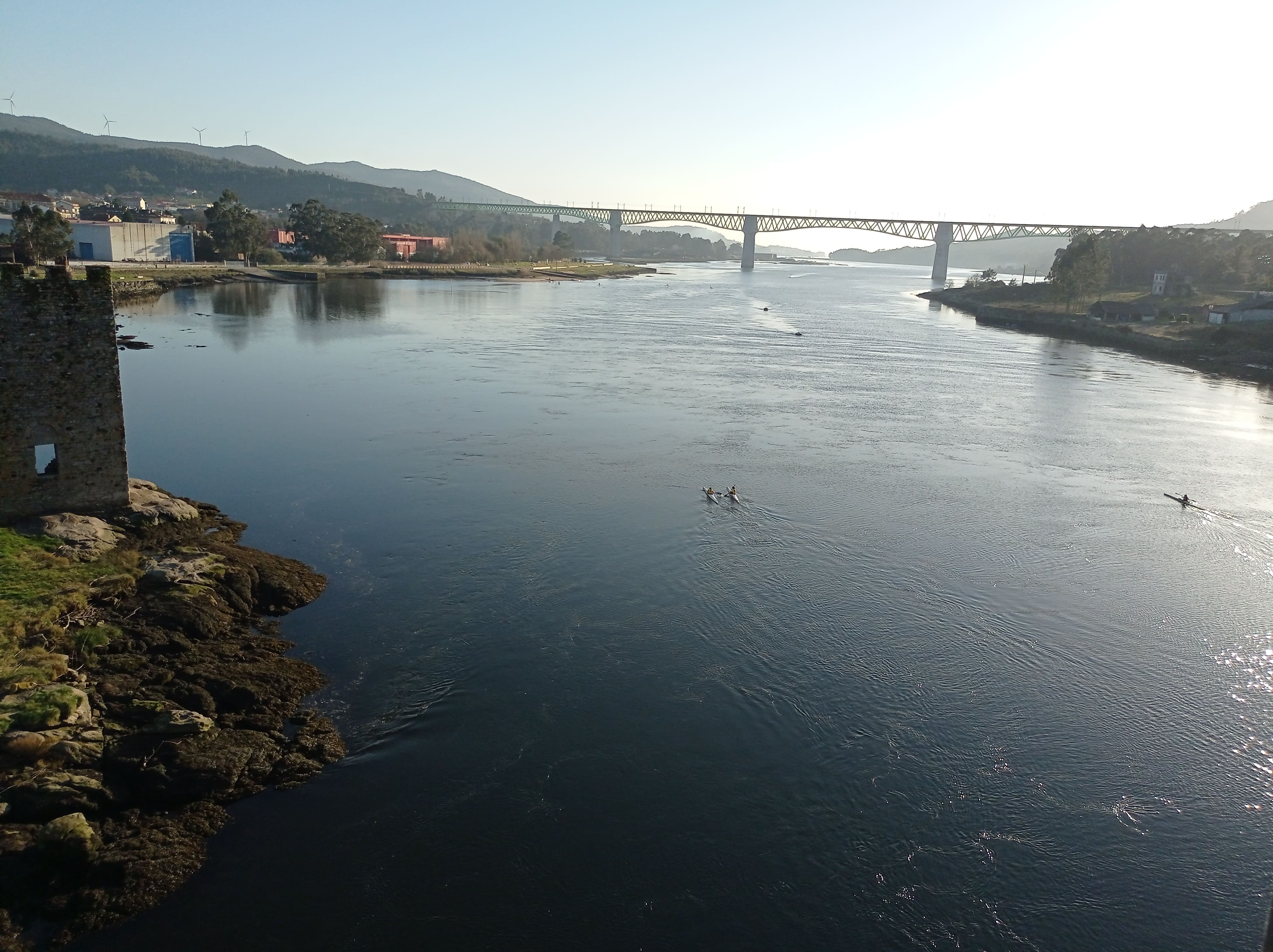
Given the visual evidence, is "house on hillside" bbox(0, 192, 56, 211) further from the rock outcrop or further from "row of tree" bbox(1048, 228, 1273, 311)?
"row of tree" bbox(1048, 228, 1273, 311)

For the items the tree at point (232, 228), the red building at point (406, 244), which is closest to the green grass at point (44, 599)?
the tree at point (232, 228)

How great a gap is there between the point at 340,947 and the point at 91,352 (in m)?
7.43

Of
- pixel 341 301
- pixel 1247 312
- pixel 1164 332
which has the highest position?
pixel 1247 312

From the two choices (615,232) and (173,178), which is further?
(173,178)

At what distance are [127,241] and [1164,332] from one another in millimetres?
58010

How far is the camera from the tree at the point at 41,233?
36.2 m

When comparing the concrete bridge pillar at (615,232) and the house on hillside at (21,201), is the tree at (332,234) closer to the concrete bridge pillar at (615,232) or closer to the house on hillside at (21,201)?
the house on hillside at (21,201)

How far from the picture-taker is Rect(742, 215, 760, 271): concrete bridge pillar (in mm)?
113875

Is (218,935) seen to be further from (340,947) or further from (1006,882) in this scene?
(1006,882)

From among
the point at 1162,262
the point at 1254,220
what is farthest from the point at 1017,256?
the point at 1162,262

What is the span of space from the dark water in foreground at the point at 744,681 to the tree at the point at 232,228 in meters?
42.5

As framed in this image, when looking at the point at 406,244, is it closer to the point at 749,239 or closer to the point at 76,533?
the point at 749,239

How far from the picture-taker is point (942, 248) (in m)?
104

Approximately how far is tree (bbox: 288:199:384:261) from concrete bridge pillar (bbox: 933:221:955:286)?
6704cm
